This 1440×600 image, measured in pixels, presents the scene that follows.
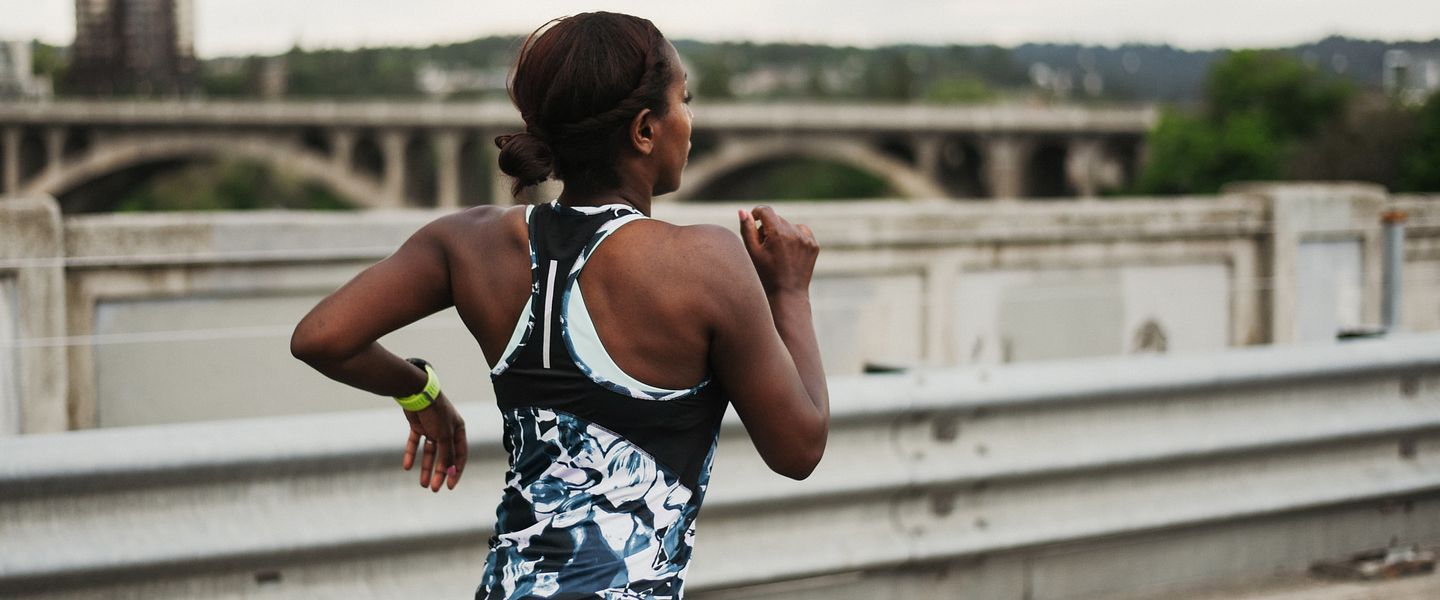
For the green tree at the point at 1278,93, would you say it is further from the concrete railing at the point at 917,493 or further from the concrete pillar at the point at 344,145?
the concrete railing at the point at 917,493

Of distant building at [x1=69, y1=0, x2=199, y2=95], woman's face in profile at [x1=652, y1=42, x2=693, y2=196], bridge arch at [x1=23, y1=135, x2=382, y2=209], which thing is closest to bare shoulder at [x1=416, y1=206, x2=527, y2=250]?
woman's face in profile at [x1=652, y1=42, x2=693, y2=196]

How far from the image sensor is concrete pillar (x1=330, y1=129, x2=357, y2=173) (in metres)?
56.4

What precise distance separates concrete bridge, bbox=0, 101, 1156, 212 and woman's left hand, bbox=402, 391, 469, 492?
48.3 meters

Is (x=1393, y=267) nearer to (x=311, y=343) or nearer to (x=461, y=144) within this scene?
(x=311, y=343)

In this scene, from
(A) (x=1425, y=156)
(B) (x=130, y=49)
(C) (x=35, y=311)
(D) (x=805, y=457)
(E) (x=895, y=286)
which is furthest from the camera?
(B) (x=130, y=49)

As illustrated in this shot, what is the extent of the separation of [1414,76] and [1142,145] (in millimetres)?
12973

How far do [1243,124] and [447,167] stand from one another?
36071 millimetres

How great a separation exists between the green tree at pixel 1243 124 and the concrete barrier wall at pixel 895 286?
54.3 meters

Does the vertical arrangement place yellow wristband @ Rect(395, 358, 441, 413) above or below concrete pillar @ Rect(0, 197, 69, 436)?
above

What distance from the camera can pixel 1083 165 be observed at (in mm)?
56031

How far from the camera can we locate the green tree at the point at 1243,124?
208ft

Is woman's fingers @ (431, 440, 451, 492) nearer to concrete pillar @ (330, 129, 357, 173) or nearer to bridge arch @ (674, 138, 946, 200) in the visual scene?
bridge arch @ (674, 138, 946, 200)

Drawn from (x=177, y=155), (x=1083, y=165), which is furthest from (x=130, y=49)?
(x=1083, y=165)

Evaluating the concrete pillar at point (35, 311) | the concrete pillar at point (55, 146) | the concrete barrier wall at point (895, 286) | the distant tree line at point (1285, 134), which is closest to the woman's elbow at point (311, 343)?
the concrete barrier wall at point (895, 286)
